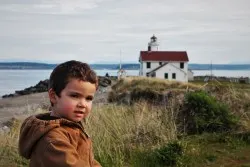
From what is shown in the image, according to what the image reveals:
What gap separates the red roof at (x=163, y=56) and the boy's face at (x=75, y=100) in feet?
171

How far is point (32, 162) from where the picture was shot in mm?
2420

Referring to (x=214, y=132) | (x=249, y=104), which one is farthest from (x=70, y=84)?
(x=249, y=104)

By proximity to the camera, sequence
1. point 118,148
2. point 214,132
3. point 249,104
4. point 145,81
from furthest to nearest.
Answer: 1. point 145,81
2. point 249,104
3. point 214,132
4. point 118,148

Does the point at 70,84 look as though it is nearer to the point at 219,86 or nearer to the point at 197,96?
the point at 197,96

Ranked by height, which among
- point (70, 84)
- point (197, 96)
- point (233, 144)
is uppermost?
point (70, 84)

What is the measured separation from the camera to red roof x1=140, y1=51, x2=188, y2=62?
179ft

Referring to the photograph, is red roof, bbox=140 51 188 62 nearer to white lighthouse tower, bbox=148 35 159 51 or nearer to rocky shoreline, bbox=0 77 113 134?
white lighthouse tower, bbox=148 35 159 51

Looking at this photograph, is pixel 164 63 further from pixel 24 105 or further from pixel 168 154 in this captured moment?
pixel 168 154

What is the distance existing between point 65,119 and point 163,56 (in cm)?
5257

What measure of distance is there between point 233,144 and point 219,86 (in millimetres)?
5882

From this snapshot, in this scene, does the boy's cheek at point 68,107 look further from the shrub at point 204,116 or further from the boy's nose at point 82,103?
the shrub at point 204,116

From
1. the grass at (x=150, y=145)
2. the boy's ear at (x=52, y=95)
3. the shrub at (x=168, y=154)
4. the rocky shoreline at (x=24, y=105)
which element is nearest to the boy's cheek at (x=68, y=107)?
the boy's ear at (x=52, y=95)

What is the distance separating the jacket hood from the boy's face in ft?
0.18

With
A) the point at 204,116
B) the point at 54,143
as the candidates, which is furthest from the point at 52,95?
the point at 204,116
